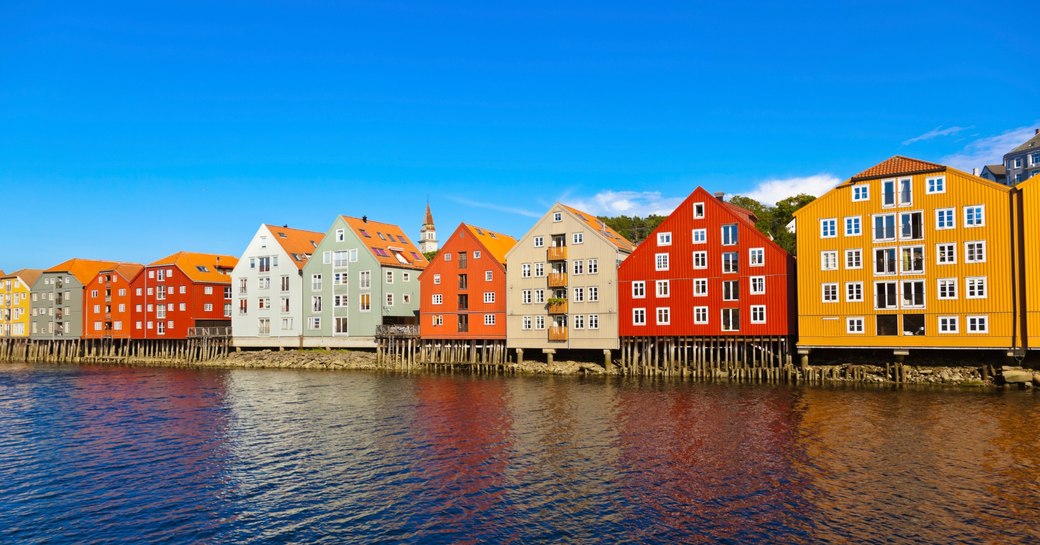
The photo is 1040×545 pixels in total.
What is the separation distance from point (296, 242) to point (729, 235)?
5540 cm

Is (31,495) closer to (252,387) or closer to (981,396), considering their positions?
(252,387)

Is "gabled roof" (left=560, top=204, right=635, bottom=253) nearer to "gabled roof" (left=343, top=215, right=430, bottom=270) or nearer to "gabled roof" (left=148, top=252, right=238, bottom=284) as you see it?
"gabled roof" (left=343, top=215, right=430, bottom=270)

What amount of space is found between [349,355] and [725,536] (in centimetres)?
6303

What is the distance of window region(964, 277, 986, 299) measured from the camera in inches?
2019

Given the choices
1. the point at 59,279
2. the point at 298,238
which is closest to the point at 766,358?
the point at 298,238

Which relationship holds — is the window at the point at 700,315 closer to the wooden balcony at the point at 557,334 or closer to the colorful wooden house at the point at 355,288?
the wooden balcony at the point at 557,334

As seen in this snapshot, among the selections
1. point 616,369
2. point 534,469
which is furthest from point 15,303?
point 534,469

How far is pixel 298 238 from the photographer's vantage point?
9269 centimetres

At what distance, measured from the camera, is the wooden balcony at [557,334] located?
6725 centimetres

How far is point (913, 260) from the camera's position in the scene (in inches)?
2112

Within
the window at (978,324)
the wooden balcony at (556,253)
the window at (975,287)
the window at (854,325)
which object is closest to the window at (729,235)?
the window at (854,325)

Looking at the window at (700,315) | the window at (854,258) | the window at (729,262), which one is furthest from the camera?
the window at (700,315)

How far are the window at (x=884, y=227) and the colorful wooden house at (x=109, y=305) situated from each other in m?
92.8

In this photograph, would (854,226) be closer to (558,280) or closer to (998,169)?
(558,280)
